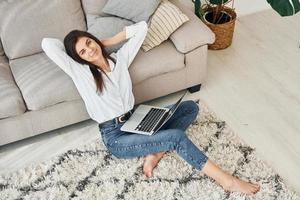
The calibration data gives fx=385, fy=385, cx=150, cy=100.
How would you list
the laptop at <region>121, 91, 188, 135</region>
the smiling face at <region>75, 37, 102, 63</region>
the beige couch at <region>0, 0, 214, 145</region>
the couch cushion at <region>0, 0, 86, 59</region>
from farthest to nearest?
the couch cushion at <region>0, 0, 86, 59</region> < the beige couch at <region>0, 0, 214, 145</region> < the laptop at <region>121, 91, 188, 135</region> < the smiling face at <region>75, 37, 102, 63</region>

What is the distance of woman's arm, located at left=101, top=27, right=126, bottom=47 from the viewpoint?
6.89 feet

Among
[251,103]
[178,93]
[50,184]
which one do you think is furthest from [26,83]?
[251,103]

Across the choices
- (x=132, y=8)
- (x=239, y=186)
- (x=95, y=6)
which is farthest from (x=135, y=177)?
(x=95, y=6)

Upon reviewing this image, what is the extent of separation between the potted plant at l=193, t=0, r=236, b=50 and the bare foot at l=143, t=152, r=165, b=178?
1.19m

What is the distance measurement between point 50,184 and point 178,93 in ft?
3.36

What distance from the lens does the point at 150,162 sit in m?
2.04

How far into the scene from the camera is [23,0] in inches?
91.9

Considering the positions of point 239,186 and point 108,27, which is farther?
point 108,27

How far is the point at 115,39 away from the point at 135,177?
0.75m

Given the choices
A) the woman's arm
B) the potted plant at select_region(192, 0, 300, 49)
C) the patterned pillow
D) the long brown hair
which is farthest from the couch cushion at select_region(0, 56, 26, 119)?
the potted plant at select_region(192, 0, 300, 49)

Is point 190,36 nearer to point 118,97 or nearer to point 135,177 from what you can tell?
point 118,97

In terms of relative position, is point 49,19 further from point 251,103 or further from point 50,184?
point 251,103

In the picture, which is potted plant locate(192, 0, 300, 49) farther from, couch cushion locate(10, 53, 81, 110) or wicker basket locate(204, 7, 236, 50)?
couch cushion locate(10, 53, 81, 110)

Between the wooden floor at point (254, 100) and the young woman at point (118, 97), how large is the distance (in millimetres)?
309
